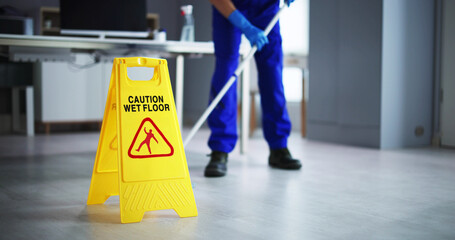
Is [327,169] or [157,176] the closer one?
[157,176]

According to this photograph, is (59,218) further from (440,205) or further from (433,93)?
(433,93)

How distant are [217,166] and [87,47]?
102 cm

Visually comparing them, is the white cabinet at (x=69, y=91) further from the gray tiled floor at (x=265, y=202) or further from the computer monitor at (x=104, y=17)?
the gray tiled floor at (x=265, y=202)

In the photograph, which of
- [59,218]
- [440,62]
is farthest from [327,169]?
[440,62]

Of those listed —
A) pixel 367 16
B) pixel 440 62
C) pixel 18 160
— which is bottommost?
pixel 18 160

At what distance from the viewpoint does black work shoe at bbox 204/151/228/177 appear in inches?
84.7

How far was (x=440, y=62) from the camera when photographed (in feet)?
11.3

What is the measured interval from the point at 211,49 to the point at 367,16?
1142mm

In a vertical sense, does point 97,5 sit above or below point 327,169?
above

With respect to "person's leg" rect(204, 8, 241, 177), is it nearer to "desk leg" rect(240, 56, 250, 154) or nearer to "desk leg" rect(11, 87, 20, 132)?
"desk leg" rect(240, 56, 250, 154)

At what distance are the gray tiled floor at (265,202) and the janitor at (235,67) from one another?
0.12 meters

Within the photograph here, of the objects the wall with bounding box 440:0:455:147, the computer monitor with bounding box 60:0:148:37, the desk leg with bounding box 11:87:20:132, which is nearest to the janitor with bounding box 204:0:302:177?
the computer monitor with bounding box 60:0:148:37

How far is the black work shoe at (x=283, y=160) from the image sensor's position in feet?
7.72

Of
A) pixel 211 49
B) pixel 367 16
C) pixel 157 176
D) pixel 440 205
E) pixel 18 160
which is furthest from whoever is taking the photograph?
pixel 367 16
